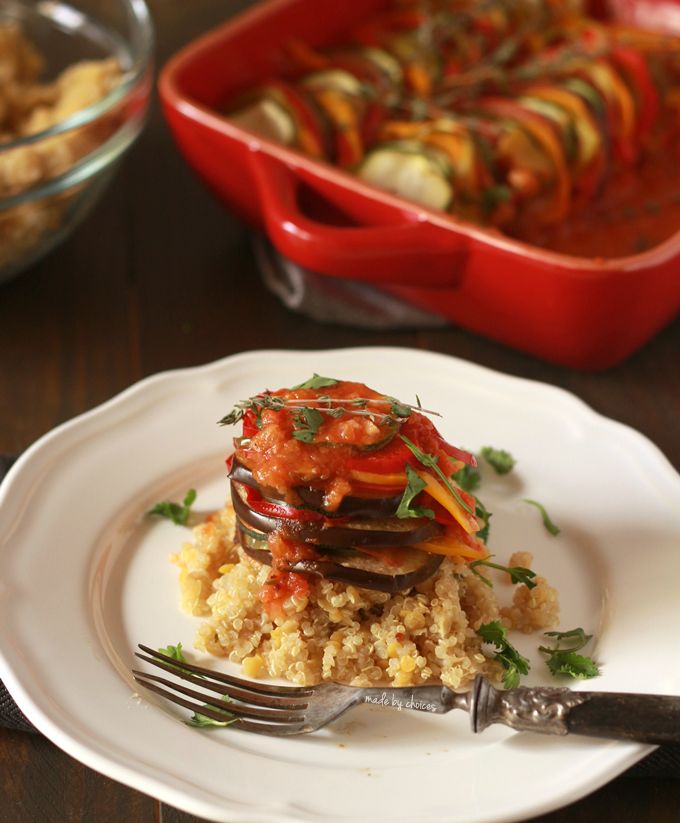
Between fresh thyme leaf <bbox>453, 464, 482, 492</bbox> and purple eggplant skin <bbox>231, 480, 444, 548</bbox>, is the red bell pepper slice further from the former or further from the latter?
purple eggplant skin <bbox>231, 480, 444, 548</bbox>

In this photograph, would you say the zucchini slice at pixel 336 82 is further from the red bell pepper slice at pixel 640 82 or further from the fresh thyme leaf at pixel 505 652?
the fresh thyme leaf at pixel 505 652

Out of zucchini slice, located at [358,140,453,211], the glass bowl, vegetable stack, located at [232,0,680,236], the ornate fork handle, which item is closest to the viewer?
the ornate fork handle

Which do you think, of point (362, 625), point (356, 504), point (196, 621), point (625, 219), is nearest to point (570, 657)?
point (362, 625)

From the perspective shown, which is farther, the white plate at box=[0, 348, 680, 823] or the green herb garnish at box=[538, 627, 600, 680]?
the green herb garnish at box=[538, 627, 600, 680]

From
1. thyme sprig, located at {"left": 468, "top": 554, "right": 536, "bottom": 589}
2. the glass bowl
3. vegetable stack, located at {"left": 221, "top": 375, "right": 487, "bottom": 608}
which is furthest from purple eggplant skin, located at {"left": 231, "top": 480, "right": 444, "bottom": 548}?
the glass bowl

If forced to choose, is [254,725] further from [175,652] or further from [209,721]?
[175,652]

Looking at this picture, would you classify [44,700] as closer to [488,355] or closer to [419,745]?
[419,745]

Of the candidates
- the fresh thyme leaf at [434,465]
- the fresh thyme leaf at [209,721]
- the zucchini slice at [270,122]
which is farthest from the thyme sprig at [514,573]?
the zucchini slice at [270,122]

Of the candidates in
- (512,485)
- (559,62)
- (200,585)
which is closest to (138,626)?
(200,585)
